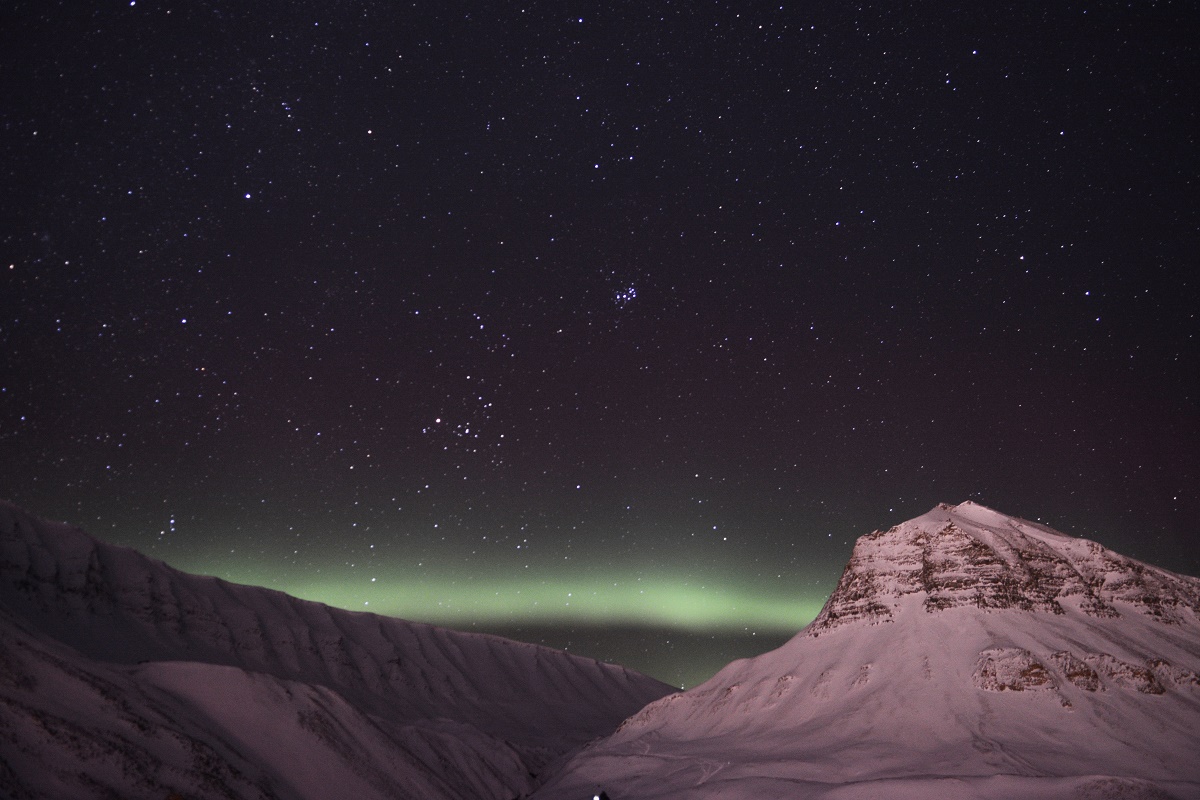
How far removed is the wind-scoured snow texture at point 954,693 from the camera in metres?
48.9

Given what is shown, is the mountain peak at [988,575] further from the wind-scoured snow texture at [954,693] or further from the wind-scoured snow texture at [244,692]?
the wind-scoured snow texture at [244,692]

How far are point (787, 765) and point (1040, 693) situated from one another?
23.7m

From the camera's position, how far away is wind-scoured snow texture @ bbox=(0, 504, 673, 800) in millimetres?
33000

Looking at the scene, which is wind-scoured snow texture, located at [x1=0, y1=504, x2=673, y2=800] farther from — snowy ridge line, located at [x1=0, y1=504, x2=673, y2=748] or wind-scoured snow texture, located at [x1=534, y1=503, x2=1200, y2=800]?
wind-scoured snow texture, located at [x1=534, y1=503, x2=1200, y2=800]

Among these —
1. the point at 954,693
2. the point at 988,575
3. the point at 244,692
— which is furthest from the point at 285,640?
the point at 988,575

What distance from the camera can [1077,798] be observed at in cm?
3809

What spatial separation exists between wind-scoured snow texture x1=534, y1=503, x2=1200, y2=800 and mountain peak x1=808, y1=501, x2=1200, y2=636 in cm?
19

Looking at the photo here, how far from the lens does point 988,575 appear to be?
77875 mm

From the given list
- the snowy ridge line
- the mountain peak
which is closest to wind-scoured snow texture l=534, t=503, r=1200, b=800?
the mountain peak

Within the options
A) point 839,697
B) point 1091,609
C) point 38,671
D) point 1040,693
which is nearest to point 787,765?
point 839,697

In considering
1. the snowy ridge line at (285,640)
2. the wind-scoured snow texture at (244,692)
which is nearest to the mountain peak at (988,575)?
the wind-scoured snow texture at (244,692)

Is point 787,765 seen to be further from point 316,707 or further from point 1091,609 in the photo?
point 1091,609

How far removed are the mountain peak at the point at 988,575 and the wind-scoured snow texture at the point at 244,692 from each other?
4200 cm

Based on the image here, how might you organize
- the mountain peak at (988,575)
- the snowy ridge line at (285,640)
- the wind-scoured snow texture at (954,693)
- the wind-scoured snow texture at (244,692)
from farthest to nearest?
the snowy ridge line at (285,640), the mountain peak at (988,575), the wind-scoured snow texture at (954,693), the wind-scoured snow texture at (244,692)
